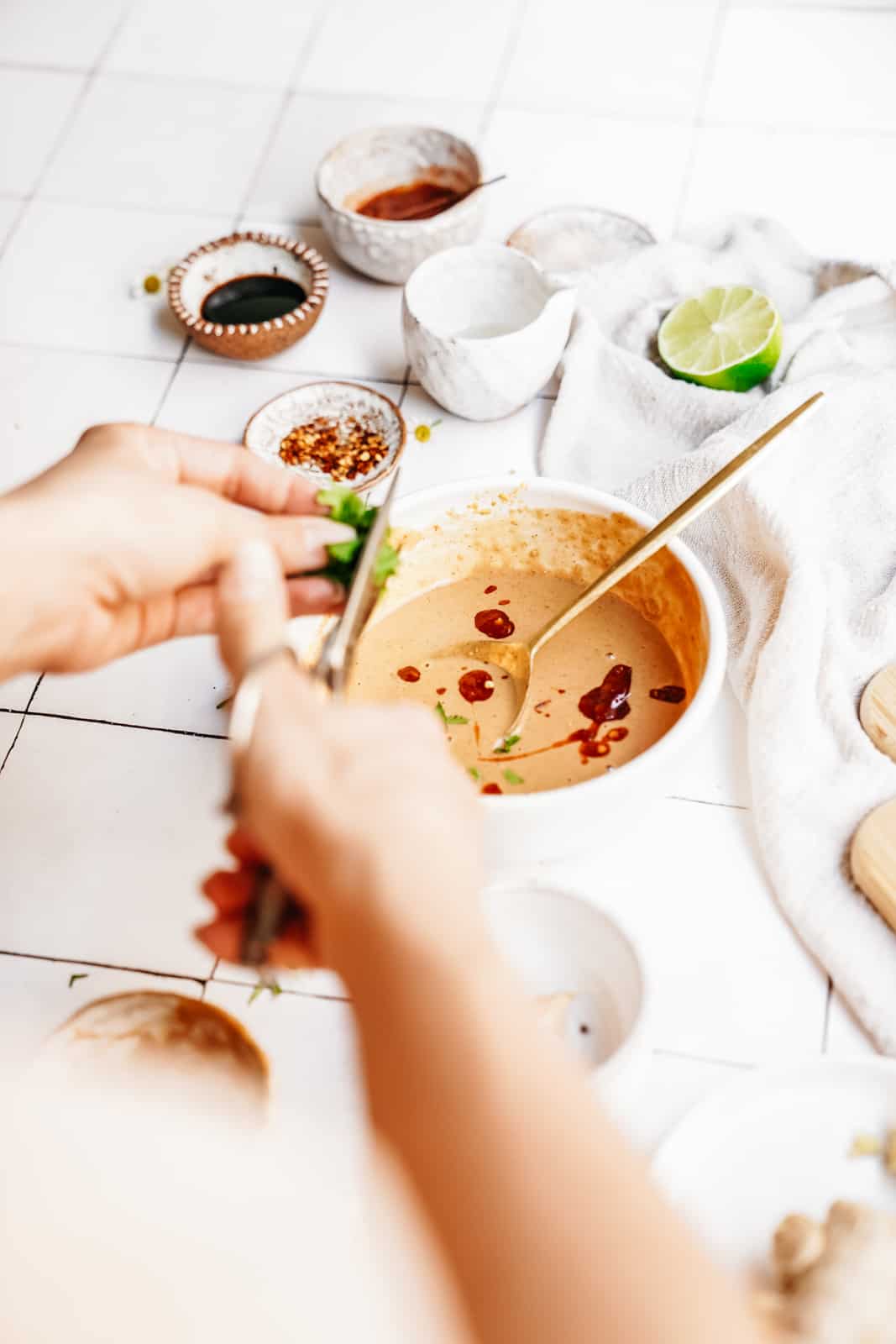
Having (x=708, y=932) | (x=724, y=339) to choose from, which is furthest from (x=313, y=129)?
(x=708, y=932)

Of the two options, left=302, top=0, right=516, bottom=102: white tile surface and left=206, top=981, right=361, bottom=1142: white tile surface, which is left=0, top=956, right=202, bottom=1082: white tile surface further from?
left=302, top=0, right=516, bottom=102: white tile surface

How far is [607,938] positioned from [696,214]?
4.08 feet

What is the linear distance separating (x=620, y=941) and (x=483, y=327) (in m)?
0.94

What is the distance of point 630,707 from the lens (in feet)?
4.12

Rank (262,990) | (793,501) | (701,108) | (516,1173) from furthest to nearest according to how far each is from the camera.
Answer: (701,108) < (793,501) < (262,990) < (516,1173)

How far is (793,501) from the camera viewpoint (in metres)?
1.43

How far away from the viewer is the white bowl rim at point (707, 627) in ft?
3.58

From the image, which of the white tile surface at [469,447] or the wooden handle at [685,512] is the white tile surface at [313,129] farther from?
the wooden handle at [685,512]

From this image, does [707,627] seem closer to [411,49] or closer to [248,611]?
[248,611]

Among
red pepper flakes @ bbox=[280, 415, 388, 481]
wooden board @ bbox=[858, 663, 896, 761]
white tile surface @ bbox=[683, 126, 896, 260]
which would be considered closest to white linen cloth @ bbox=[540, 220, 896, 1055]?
wooden board @ bbox=[858, 663, 896, 761]

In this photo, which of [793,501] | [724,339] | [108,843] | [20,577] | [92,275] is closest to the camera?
[20,577]

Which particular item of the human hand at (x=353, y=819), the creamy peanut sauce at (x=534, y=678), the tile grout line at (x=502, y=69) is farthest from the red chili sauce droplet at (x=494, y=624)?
the tile grout line at (x=502, y=69)

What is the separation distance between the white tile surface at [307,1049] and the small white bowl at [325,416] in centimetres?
68

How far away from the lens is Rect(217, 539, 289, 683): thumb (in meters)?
0.82
